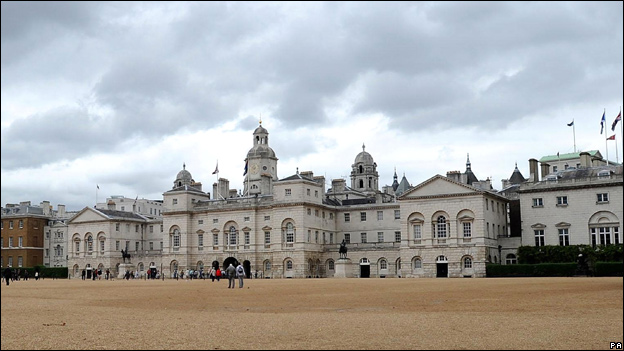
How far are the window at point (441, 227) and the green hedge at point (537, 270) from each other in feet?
25.9

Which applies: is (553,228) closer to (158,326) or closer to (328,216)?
(328,216)

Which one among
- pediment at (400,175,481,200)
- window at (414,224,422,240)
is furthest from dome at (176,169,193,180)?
window at (414,224,422,240)

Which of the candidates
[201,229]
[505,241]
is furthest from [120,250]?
[505,241]

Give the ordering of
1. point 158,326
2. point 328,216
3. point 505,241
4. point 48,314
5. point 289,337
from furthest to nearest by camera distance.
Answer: point 328,216, point 505,241, point 48,314, point 158,326, point 289,337

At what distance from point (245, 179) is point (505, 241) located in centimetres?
5396

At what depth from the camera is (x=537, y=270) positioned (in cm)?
6088

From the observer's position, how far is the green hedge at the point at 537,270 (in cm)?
5955

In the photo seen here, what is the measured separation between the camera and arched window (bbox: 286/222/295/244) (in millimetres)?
80562

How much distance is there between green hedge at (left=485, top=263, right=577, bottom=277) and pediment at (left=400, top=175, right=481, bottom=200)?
8.55 m

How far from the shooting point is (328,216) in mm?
86188

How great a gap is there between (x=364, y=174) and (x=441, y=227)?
55252mm

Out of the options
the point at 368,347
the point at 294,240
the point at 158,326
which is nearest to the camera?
the point at 368,347

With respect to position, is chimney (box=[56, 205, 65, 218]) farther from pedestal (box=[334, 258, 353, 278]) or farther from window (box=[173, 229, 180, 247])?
pedestal (box=[334, 258, 353, 278])

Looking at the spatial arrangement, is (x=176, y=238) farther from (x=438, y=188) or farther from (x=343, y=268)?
(x=438, y=188)
